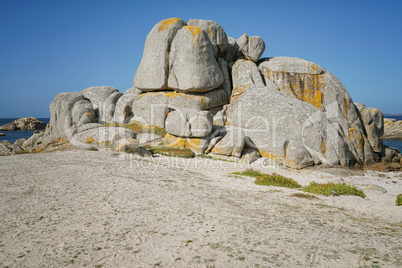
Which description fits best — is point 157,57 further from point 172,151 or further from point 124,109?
point 172,151

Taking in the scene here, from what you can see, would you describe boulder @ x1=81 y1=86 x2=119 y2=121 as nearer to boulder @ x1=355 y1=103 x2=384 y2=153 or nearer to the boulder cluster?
the boulder cluster

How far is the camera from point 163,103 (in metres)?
29.2

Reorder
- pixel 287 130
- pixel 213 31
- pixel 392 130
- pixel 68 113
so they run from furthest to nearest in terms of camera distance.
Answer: pixel 392 130 → pixel 68 113 → pixel 213 31 → pixel 287 130

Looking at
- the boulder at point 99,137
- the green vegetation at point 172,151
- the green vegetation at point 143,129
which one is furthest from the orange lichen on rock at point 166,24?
the green vegetation at point 172,151

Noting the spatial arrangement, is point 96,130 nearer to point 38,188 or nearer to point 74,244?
point 38,188

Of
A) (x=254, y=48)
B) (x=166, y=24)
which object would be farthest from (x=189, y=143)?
(x=254, y=48)

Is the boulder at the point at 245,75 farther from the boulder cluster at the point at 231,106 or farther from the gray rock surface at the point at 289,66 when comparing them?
the gray rock surface at the point at 289,66

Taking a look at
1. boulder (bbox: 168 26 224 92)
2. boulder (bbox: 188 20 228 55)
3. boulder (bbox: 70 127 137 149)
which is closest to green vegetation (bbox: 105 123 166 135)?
boulder (bbox: 70 127 137 149)

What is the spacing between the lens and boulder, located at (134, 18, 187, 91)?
29.5 metres

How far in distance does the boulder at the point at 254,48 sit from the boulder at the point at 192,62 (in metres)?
6.73

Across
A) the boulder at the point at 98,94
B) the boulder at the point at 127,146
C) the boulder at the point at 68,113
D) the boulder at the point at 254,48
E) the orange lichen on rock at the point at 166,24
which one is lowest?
the boulder at the point at 127,146

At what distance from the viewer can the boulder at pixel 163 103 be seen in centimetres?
2875

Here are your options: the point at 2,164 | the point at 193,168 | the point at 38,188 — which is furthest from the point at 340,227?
the point at 2,164

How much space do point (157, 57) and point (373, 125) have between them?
82.3 feet
